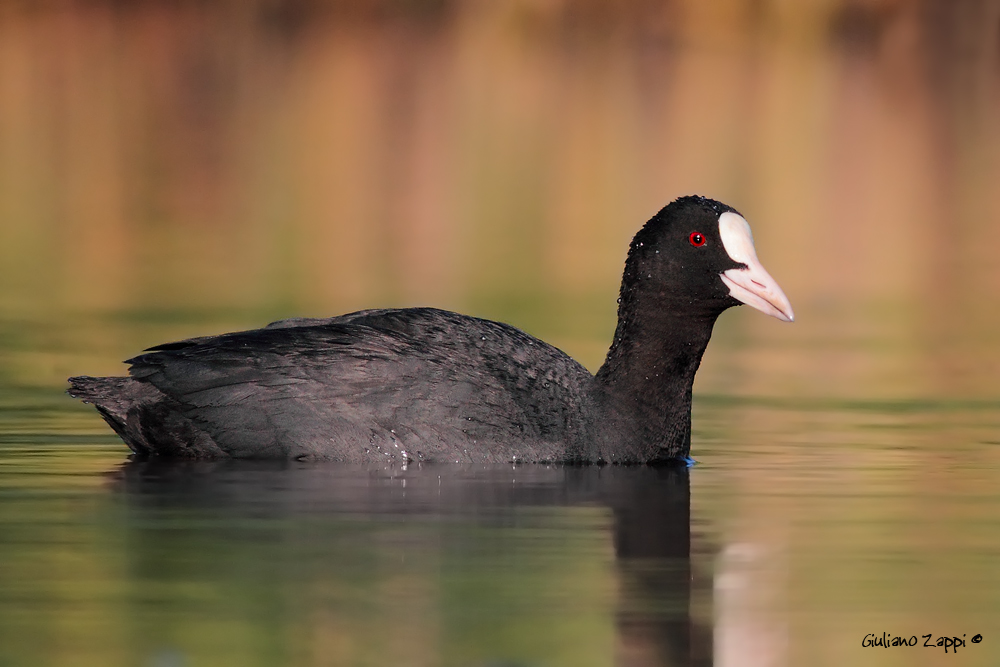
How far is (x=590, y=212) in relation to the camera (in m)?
28.0

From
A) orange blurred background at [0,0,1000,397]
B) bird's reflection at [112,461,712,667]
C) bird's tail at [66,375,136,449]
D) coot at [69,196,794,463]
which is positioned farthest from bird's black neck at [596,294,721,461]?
orange blurred background at [0,0,1000,397]

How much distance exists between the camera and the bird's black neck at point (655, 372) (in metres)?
11.3

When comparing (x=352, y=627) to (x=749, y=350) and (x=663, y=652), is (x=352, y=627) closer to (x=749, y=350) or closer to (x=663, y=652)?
(x=663, y=652)

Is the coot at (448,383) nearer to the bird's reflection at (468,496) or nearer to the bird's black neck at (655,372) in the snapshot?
the bird's black neck at (655,372)

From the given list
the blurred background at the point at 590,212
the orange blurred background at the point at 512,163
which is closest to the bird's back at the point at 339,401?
the blurred background at the point at 590,212

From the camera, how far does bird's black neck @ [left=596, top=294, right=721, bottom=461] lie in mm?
11258

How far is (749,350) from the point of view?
641 inches

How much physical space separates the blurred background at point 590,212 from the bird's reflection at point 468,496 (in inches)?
8.9

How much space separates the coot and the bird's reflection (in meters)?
0.15

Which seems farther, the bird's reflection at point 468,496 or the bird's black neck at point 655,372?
the bird's black neck at point 655,372

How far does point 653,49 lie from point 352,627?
48.6 m

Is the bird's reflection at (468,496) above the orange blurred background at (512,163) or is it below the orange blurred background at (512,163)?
below

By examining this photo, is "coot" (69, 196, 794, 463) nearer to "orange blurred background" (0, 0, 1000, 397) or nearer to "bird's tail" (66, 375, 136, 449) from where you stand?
"bird's tail" (66, 375, 136, 449)

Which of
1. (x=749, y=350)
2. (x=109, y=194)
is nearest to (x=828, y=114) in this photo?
(x=109, y=194)
